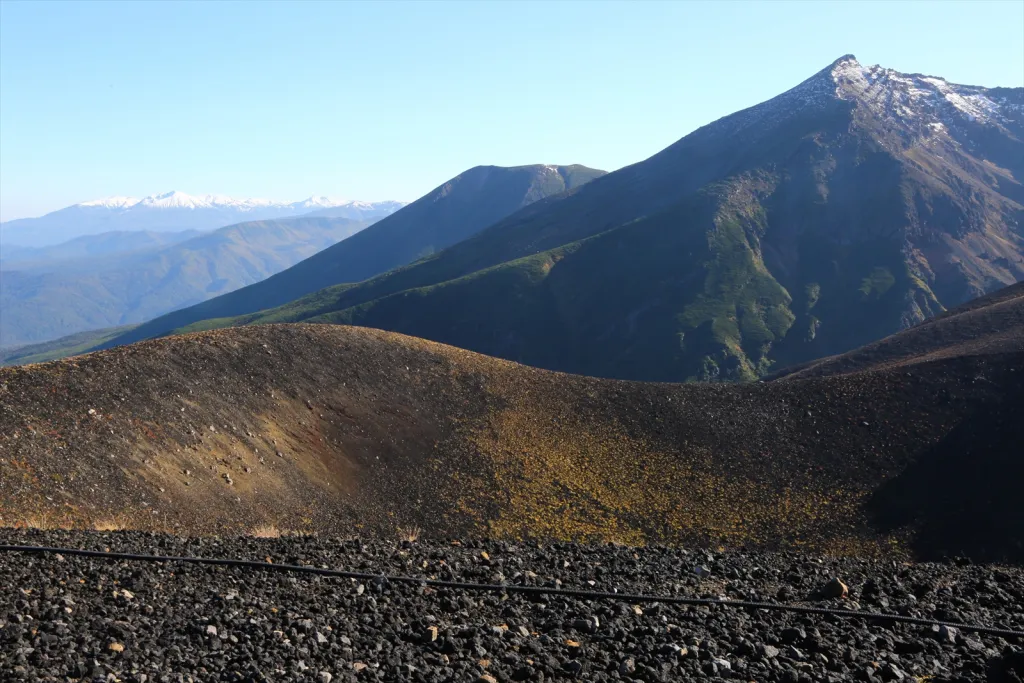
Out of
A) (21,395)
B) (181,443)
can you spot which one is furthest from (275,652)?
(21,395)

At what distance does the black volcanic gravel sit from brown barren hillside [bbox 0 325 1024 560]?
10348mm

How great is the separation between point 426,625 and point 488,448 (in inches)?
986

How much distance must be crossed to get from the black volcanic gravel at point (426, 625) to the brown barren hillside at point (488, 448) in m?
10.3

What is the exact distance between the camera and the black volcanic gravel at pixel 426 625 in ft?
33.7

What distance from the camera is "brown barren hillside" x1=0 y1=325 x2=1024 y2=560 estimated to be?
26.9 m

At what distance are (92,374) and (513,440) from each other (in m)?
18.5

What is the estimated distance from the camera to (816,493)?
35750mm

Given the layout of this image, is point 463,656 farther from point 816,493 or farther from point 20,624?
point 816,493

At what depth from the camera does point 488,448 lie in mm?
37281

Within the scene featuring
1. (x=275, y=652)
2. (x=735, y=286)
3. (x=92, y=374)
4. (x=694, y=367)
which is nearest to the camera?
(x=275, y=652)

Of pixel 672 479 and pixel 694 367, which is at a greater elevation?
pixel 672 479

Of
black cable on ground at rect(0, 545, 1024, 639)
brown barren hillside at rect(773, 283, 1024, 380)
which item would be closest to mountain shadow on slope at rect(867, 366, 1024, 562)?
brown barren hillside at rect(773, 283, 1024, 380)

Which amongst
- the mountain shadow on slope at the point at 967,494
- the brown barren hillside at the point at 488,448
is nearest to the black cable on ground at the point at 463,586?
the brown barren hillside at the point at 488,448

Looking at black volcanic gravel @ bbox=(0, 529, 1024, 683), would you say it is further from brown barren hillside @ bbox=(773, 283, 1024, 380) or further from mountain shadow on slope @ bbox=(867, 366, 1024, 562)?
brown barren hillside @ bbox=(773, 283, 1024, 380)
